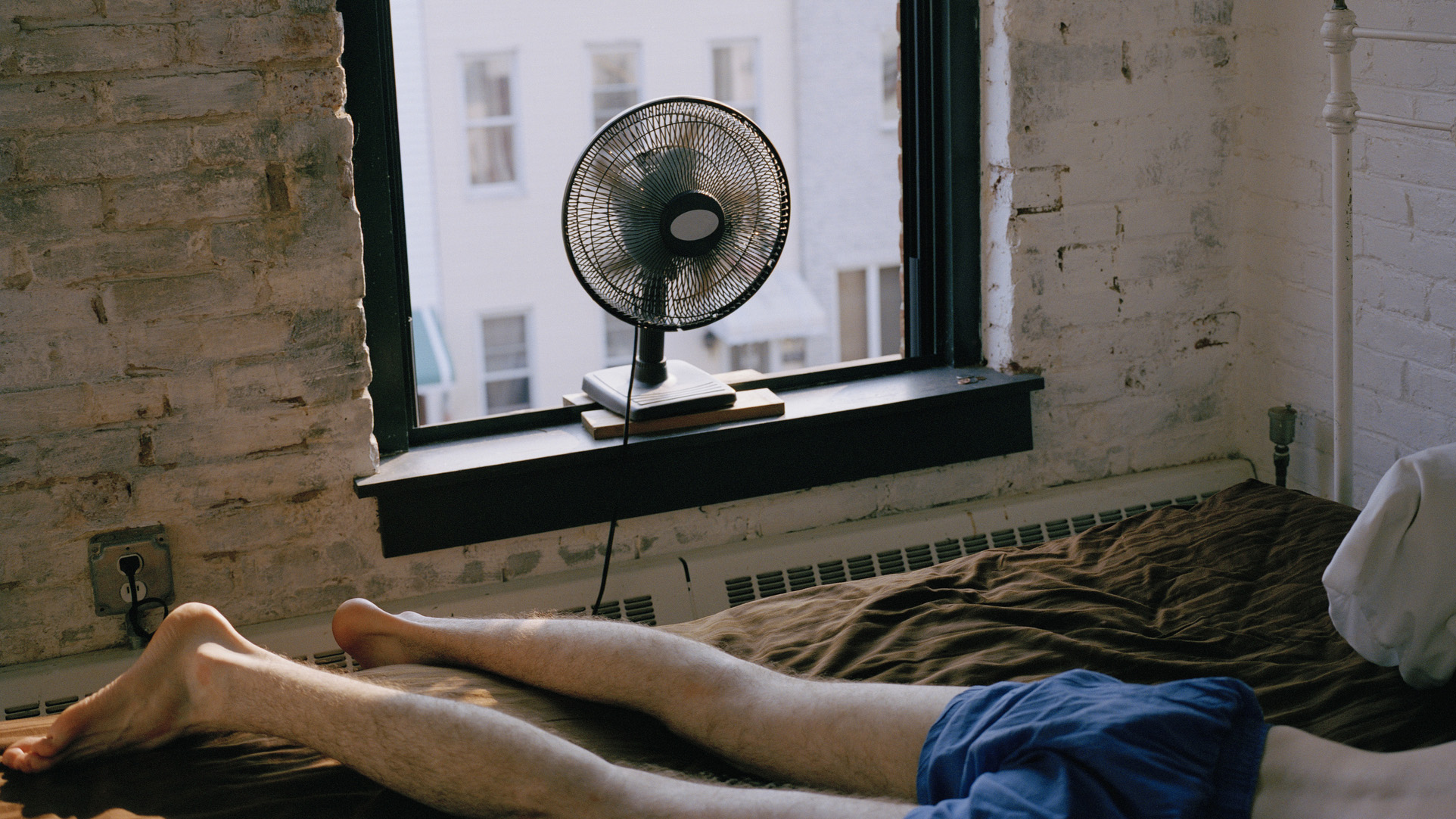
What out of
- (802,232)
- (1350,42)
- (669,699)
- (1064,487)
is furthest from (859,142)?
(669,699)

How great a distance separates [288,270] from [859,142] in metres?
5.65

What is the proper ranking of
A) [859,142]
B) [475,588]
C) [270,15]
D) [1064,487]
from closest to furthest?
[270,15], [475,588], [1064,487], [859,142]

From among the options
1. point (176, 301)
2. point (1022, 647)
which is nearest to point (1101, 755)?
point (1022, 647)

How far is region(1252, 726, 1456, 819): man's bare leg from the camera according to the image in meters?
1.05

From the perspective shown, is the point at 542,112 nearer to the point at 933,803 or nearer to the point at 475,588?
the point at 475,588

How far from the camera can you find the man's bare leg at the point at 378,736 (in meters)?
1.23

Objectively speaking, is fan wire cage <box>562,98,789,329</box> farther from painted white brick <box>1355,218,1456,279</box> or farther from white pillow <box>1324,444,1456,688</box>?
painted white brick <box>1355,218,1456,279</box>

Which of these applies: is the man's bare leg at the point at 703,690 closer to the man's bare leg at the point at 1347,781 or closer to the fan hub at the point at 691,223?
the man's bare leg at the point at 1347,781

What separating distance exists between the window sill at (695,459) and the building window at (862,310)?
5.03 meters

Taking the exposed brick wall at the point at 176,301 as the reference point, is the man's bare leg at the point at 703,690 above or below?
below

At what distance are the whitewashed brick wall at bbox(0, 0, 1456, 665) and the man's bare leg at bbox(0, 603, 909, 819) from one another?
19.3 inches

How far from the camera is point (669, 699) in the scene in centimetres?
148

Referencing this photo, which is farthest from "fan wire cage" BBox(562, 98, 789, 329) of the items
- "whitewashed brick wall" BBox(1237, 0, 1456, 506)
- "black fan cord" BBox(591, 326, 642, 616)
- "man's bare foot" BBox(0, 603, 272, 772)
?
"whitewashed brick wall" BBox(1237, 0, 1456, 506)

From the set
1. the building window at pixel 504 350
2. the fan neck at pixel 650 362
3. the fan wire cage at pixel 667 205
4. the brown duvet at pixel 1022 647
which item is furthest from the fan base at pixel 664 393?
the building window at pixel 504 350
